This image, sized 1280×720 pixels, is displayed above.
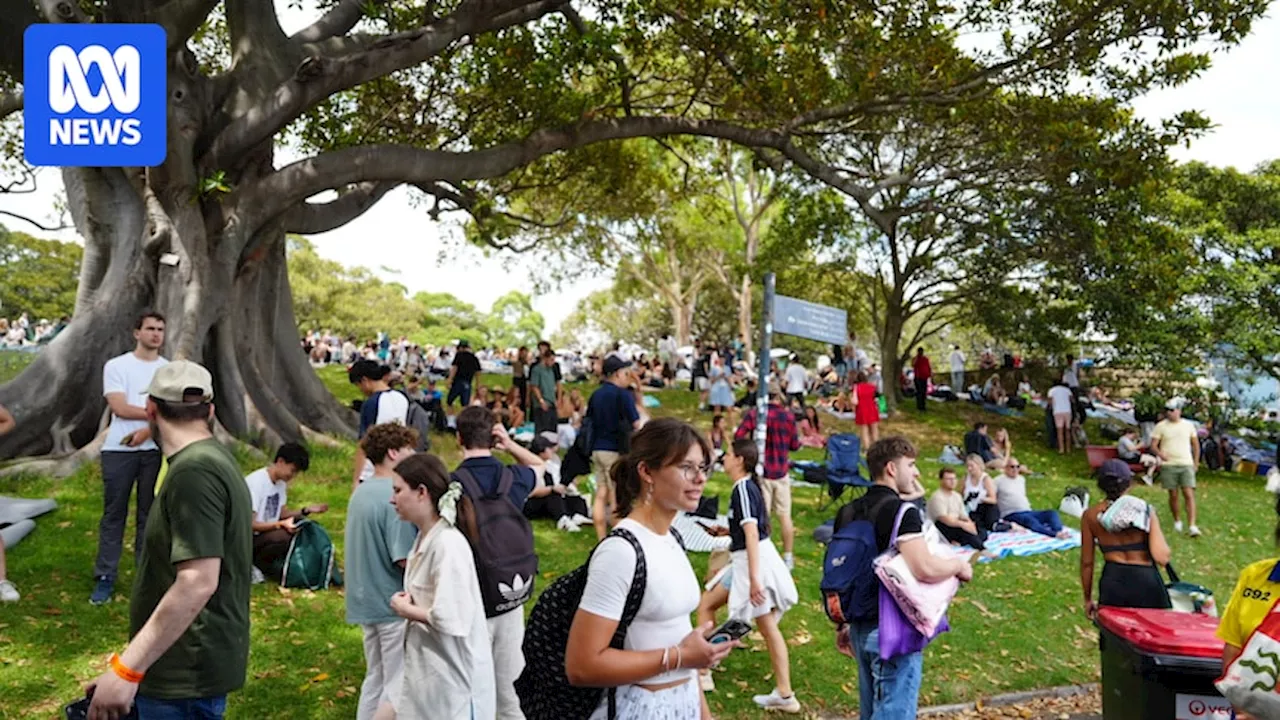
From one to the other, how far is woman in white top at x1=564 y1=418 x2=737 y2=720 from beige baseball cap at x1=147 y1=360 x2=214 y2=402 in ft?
4.47

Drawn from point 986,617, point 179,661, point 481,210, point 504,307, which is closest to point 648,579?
point 179,661

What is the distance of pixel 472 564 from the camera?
3.59 metres

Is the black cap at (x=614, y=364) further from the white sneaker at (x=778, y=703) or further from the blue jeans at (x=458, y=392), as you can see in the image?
the blue jeans at (x=458, y=392)

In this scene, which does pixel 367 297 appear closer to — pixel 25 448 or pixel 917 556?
pixel 25 448

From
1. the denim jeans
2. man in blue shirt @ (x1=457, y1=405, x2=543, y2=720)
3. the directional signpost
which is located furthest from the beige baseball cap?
the directional signpost

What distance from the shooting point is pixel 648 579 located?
253 cm

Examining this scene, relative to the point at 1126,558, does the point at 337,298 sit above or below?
above

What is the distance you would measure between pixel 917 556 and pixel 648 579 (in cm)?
→ 182

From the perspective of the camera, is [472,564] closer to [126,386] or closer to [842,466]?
[126,386]

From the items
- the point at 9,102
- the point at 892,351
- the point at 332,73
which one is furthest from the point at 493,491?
the point at 892,351

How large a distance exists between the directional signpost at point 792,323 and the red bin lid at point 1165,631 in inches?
131

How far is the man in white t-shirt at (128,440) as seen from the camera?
600 centimetres

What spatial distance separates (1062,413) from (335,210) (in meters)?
16.0

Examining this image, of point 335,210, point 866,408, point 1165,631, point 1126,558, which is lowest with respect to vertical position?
point 1165,631
